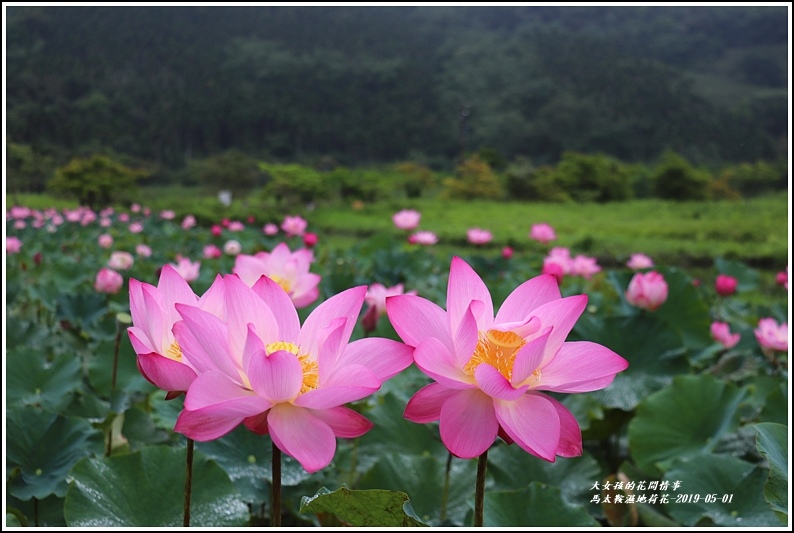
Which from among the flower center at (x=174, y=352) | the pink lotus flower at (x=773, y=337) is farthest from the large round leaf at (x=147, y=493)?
the pink lotus flower at (x=773, y=337)

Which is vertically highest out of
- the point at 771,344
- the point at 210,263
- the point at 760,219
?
the point at 771,344

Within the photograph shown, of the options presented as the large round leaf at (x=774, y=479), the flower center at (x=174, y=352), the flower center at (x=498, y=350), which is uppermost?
the flower center at (x=498, y=350)

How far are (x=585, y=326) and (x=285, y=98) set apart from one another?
20.1 metres

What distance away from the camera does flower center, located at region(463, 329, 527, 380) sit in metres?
0.31

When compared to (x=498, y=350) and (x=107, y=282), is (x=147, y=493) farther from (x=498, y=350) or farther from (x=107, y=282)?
(x=107, y=282)

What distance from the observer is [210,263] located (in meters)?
2.02

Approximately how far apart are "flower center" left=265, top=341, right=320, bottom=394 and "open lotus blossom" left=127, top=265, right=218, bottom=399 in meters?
0.04

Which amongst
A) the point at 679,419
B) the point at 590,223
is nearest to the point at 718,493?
the point at 679,419

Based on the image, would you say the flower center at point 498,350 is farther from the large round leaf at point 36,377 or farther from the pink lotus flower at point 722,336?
the pink lotus flower at point 722,336

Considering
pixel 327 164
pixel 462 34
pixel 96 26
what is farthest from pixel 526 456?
pixel 462 34

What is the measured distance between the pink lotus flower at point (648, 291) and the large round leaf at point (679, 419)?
0.75 ft

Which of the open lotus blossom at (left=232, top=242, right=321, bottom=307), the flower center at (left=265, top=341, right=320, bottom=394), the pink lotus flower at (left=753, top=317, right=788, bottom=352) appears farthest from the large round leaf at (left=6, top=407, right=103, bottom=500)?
the pink lotus flower at (left=753, top=317, right=788, bottom=352)

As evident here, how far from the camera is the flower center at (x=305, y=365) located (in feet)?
1.01

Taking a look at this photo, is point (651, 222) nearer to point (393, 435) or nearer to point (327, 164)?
point (393, 435)
